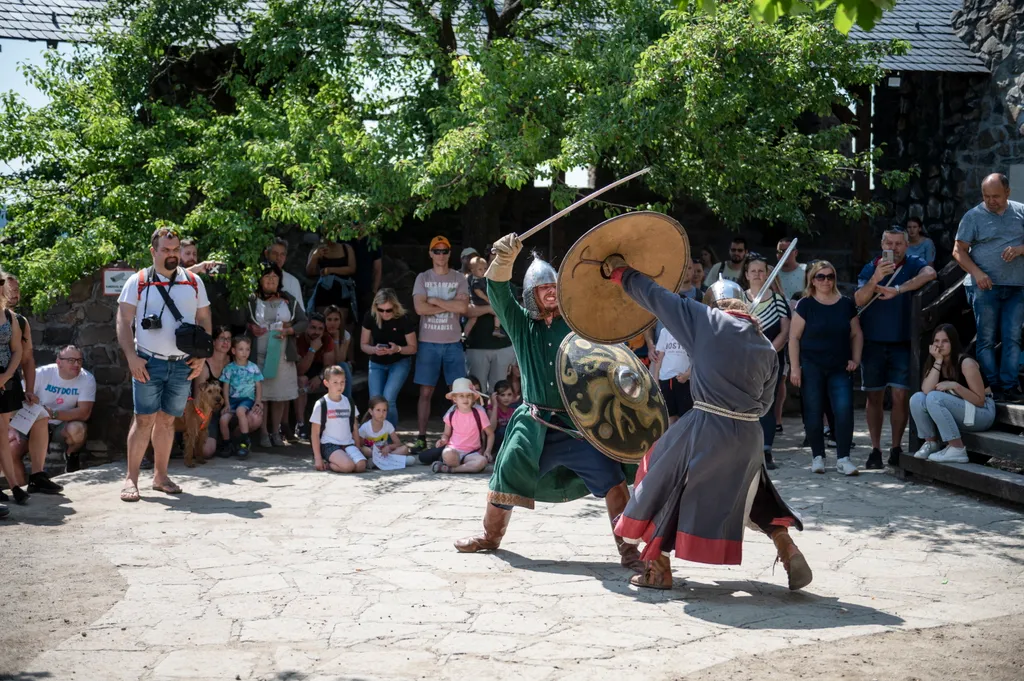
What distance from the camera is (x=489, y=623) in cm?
488

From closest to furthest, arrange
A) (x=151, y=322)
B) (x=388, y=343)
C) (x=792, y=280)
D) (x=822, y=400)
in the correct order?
1. (x=151, y=322)
2. (x=822, y=400)
3. (x=388, y=343)
4. (x=792, y=280)

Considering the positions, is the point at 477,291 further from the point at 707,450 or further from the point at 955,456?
the point at 707,450

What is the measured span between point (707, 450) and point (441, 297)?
16.8 ft

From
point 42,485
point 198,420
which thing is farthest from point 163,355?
point 198,420

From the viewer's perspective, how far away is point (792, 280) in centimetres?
1042

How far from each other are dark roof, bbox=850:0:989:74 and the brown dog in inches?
303

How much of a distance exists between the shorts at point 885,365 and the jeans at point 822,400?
8.7 inches

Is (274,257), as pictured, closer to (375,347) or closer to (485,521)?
(375,347)

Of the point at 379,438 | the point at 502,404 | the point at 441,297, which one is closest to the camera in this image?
the point at 379,438

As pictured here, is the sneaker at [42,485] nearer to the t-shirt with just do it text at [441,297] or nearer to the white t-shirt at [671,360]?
the t-shirt with just do it text at [441,297]


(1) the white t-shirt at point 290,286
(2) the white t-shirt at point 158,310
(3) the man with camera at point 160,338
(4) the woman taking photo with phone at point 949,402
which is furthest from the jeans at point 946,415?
(1) the white t-shirt at point 290,286

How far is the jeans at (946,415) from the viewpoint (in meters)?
8.10

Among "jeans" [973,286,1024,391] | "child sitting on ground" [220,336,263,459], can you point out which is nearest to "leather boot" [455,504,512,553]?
"child sitting on ground" [220,336,263,459]

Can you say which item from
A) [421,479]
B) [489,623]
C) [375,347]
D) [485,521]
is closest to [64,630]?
[489,623]
